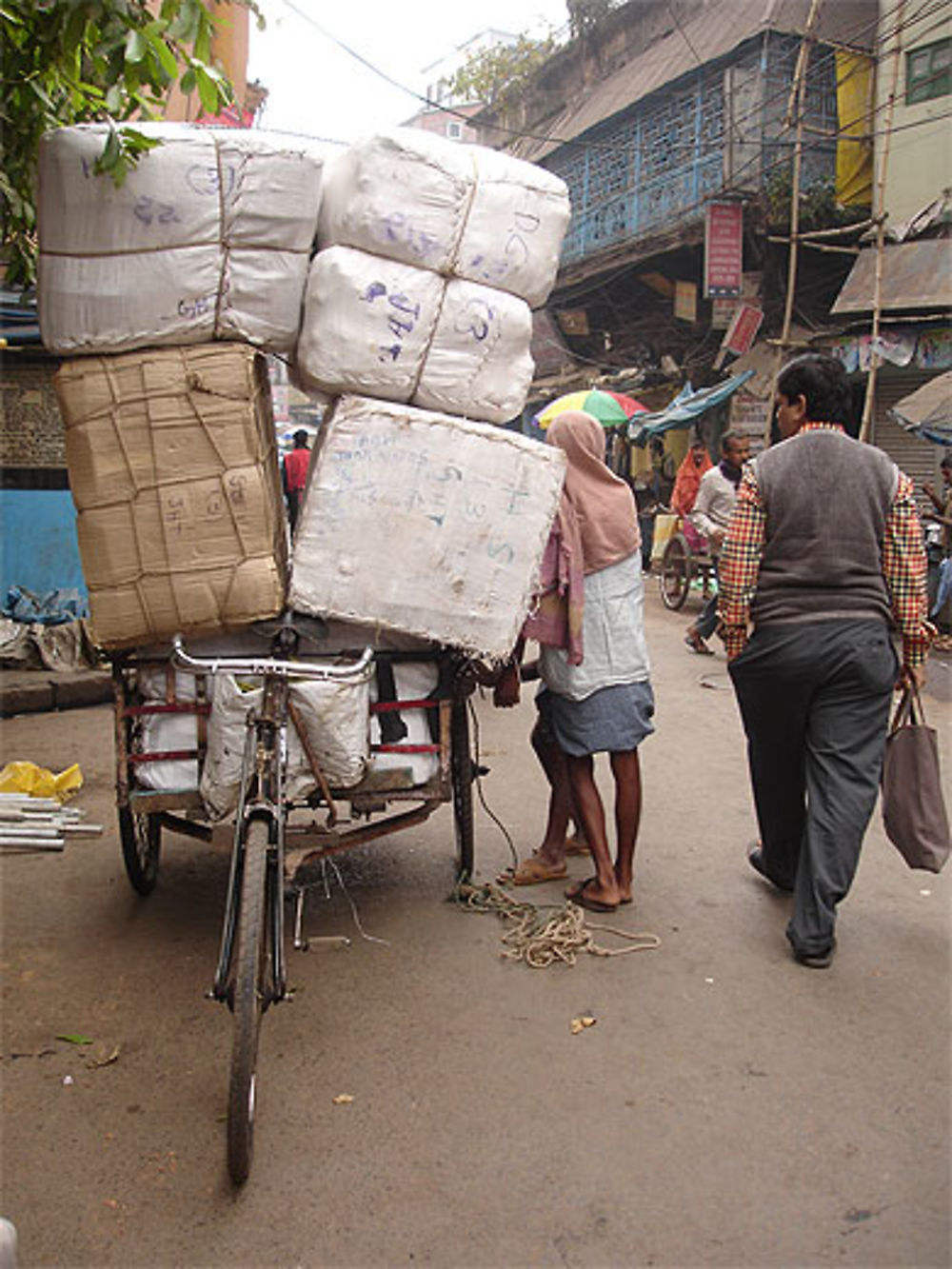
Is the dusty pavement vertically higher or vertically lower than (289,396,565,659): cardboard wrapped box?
lower

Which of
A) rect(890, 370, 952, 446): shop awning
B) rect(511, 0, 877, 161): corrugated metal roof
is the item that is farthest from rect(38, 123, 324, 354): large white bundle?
rect(511, 0, 877, 161): corrugated metal roof

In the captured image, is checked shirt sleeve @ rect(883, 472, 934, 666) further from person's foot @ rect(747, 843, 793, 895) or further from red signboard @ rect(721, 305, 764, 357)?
red signboard @ rect(721, 305, 764, 357)

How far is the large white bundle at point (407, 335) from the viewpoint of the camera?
3129mm

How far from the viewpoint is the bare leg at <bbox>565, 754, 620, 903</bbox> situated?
13.1 ft

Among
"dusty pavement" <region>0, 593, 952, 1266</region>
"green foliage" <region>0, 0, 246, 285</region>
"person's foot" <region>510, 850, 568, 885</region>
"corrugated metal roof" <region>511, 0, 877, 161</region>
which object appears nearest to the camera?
"dusty pavement" <region>0, 593, 952, 1266</region>

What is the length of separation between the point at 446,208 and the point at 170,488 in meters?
Result: 1.13

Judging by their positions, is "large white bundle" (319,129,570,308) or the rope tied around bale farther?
the rope tied around bale

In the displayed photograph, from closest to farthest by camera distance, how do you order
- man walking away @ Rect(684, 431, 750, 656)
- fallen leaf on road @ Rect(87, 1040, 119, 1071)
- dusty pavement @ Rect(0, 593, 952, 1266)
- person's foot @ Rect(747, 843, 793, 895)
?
1. dusty pavement @ Rect(0, 593, 952, 1266)
2. fallen leaf on road @ Rect(87, 1040, 119, 1071)
3. person's foot @ Rect(747, 843, 793, 895)
4. man walking away @ Rect(684, 431, 750, 656)

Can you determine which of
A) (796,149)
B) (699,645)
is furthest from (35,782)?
(796,149)

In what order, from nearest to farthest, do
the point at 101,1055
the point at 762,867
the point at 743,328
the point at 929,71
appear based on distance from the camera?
the point at 101,1055
the point at 762,867
the point at 929,71
the point at 743,328

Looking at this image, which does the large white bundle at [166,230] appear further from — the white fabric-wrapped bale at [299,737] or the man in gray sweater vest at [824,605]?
the man in gray sweater vest at [824,605]

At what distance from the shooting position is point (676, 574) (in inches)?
496

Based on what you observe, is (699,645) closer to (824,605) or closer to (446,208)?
(824,605)

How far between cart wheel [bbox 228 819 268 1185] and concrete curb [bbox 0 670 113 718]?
513cm
